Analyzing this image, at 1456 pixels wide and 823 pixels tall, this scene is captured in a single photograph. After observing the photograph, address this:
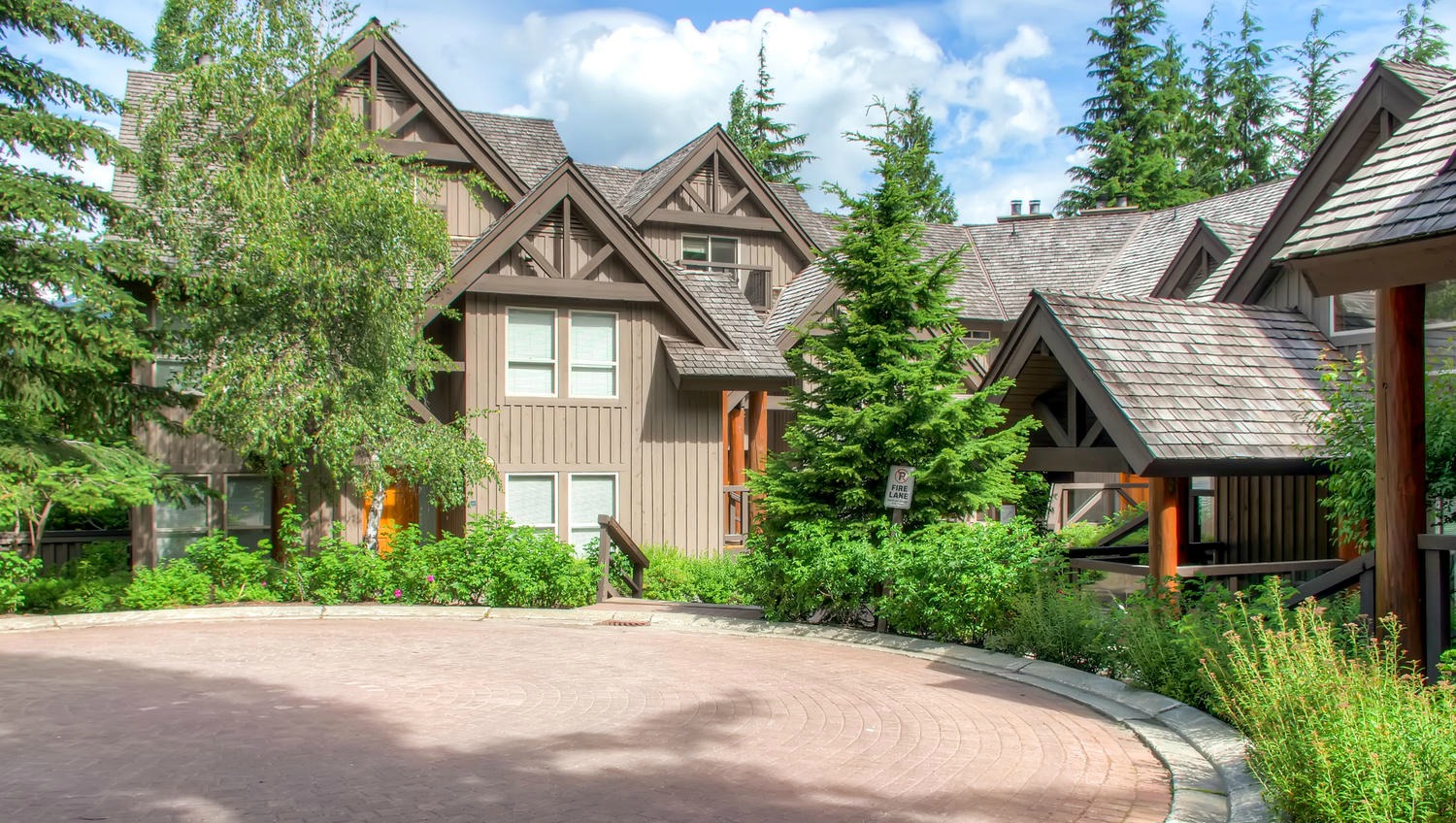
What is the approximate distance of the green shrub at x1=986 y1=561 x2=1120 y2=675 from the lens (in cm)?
1073

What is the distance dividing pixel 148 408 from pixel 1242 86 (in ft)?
161

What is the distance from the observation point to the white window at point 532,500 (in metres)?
20.3

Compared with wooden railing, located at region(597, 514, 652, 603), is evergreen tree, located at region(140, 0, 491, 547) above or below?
above

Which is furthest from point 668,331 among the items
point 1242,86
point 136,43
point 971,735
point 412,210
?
point 1242,86

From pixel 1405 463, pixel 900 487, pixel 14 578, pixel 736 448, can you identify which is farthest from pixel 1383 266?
pixel 736 448

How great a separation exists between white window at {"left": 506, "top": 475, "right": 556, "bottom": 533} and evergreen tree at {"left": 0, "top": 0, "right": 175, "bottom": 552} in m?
6.02

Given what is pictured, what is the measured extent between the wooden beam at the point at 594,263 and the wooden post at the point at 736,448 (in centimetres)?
514

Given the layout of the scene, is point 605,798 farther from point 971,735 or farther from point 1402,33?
point 1402,33

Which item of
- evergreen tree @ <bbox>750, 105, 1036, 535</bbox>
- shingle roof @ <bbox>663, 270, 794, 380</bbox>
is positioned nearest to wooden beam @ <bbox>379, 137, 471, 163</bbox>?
shingle roof @ <bbox>663, 270, 794, 380</bbox>

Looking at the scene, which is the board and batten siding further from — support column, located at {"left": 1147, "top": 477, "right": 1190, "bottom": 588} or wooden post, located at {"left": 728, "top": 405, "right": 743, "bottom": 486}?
support column, located at {"left": 1147, "top": 477, "right": 1190, "bottom": 588}

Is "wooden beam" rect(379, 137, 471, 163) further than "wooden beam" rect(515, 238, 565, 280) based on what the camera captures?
Yes

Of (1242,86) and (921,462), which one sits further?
(1242,86)

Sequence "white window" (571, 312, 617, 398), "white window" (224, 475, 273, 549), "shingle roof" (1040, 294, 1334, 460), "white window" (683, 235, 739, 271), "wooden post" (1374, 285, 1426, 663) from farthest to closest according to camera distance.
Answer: "white window" (683, 235, 739, 271) → "white window" (571, 312, 617, 398) → "white window" (224, 475, 273, 549) → "shingle roof" (1040, 294, 1334, 460) → "wooden post" (1374, 285, 1426, 663)

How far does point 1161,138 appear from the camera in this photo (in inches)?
1959
